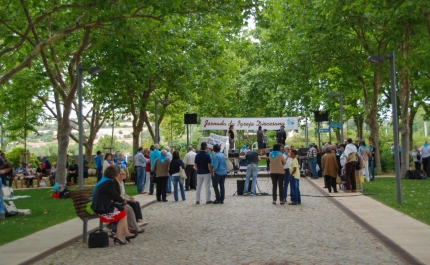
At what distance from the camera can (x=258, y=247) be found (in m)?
11.4

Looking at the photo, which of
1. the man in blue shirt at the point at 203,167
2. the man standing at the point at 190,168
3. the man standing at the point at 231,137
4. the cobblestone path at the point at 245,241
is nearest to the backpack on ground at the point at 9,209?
the cobblestone path at the point at 245,241

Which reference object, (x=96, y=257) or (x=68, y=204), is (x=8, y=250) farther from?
(x=68, y=204)

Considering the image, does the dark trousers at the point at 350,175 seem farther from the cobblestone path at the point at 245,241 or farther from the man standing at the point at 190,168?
A: the man standing at the point at 190,168

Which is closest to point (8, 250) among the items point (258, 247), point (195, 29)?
point (258, 247)

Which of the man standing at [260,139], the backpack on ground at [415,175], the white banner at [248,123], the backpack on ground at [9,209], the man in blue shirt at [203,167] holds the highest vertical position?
the white banner at [248,123]

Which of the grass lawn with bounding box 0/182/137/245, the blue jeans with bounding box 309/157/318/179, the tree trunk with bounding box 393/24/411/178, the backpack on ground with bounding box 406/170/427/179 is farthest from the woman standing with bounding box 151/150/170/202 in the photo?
the backpack on ground with bounding box 406/170/427/179

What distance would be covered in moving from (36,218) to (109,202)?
608 cm

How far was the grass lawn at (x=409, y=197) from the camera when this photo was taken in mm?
15900

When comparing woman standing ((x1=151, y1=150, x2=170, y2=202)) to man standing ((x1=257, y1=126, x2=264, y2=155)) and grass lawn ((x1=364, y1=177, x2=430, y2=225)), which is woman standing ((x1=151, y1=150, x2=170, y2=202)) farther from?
man standing ((x1=257, y1=126, x2=264, y2=155))

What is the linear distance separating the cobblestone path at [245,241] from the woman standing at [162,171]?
3.44 meters

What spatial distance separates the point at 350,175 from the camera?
23.5 meters

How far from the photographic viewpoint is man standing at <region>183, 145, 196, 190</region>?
86.6ft

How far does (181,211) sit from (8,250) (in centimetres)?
768

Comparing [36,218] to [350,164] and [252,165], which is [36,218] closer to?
[252,165]
